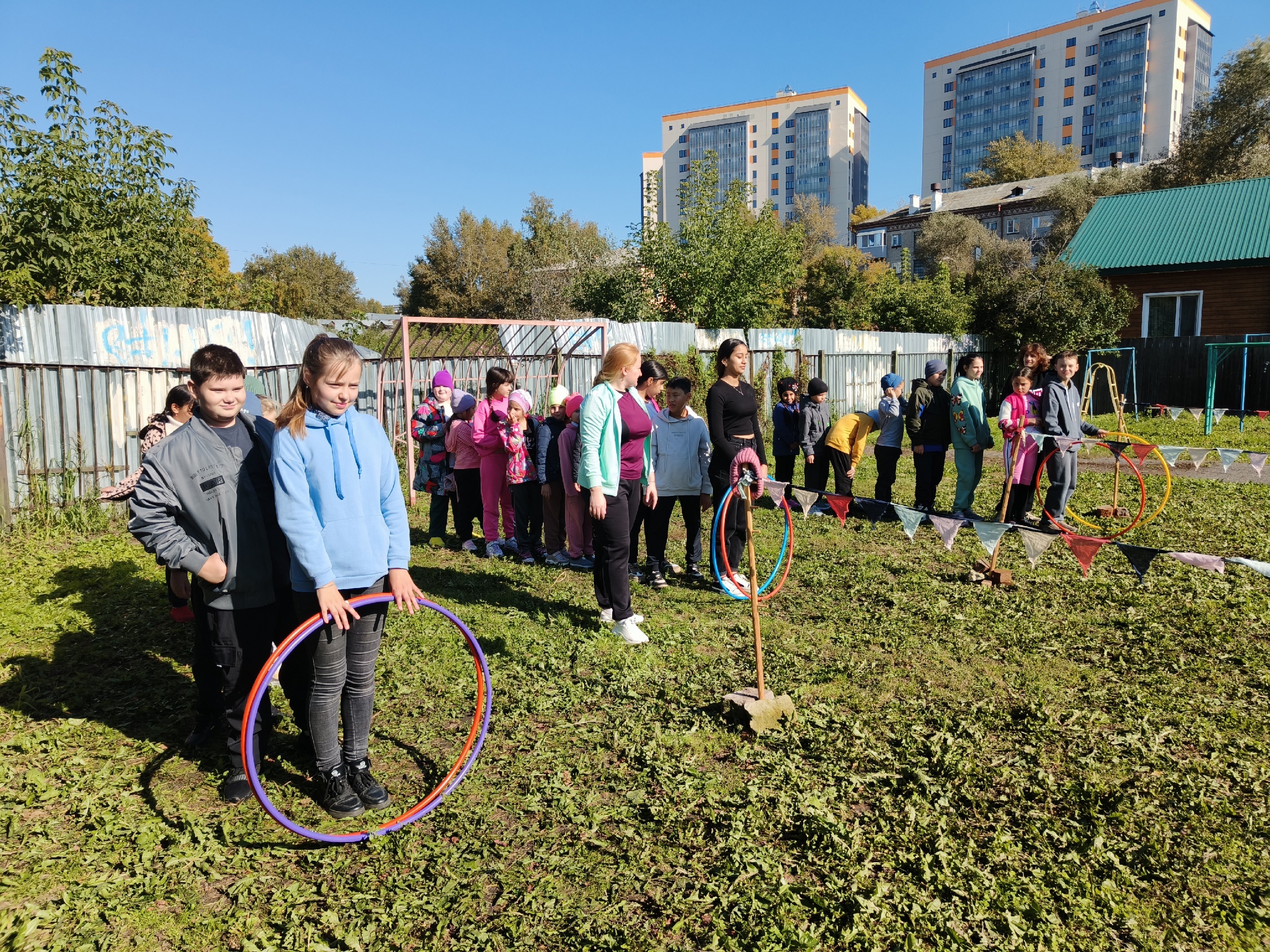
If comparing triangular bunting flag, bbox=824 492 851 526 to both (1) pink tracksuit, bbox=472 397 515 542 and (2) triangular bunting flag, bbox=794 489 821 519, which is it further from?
(1) pink tracksuit, bbox=472 397 515 542

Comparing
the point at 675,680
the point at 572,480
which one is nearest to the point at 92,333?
the point at 572,480

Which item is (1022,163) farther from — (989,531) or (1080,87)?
(989,531)

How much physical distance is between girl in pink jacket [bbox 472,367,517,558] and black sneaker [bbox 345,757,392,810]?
175 inches

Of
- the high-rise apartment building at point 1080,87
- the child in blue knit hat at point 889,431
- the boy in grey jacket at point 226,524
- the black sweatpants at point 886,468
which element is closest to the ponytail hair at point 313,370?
the boy in grey jacket at point 226,524

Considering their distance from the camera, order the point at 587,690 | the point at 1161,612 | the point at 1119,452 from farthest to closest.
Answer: the point at 1119,452 → the point at 1161,612 → the point at 587,690

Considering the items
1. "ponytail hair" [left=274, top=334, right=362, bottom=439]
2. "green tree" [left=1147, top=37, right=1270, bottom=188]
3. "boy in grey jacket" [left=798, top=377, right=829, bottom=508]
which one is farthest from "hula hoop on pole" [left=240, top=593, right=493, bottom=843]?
"green tree" [left=1147, top=37, right=1270, bottom=188]

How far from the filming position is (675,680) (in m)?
4.90

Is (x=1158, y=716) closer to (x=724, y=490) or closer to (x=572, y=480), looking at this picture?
(x=724, y=490)

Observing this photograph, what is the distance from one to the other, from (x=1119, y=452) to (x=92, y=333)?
12.4 m

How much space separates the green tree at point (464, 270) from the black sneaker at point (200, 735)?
147 ft

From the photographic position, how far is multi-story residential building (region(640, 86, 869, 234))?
120 metres

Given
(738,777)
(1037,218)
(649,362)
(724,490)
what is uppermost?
(1037,218)

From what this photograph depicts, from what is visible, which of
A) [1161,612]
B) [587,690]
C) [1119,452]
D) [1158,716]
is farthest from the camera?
[1119,452]

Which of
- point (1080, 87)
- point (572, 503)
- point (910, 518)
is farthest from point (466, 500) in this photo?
point (1080, 87)
